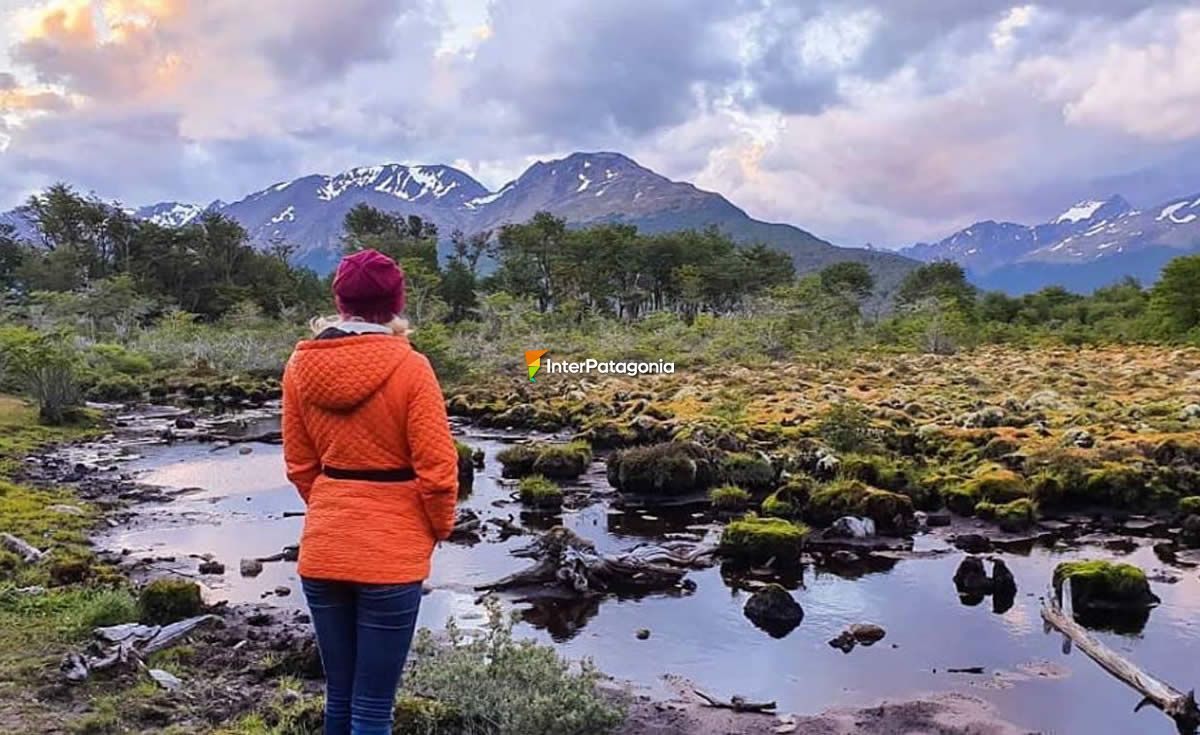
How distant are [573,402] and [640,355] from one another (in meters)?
15.1

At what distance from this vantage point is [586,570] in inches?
443

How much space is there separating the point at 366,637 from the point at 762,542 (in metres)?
8.88

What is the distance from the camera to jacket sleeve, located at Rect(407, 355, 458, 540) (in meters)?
3.62

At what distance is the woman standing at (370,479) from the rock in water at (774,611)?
6.57 metres

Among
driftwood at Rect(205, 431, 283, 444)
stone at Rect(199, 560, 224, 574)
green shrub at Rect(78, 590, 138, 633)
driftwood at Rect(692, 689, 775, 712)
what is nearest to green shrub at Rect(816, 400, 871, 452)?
driftwood at Rect(692, 689, 775, 712)


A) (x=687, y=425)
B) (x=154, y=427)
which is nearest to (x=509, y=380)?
(x=154, y=427)

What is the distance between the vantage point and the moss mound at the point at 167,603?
8766 mm

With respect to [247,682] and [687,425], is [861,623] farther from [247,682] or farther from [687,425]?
[687,425]

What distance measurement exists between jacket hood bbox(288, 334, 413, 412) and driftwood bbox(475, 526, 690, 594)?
772 centimetres

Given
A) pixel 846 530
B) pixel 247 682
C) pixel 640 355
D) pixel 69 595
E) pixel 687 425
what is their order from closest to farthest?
1. pixel 247 682
2. pixel 69 595
3. pixel 846 530
4. pixel 687 425
5. pixel 640 355

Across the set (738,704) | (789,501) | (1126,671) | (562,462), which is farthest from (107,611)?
(562,462)

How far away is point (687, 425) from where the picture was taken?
2023 cm

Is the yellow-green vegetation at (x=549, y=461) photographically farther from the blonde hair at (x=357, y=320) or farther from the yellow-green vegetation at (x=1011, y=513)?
the blonde hair at (x=357, y=320)

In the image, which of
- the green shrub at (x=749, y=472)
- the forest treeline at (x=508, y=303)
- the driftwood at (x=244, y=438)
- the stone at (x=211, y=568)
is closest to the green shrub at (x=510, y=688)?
the stone at (x=211, y=568)
